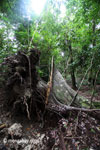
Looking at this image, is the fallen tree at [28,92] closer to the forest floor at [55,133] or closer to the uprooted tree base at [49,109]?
the uprooted tree base at [49,109]

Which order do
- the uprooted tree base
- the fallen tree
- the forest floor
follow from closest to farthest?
the forest floor, the uprooted tree base, the fallen tree

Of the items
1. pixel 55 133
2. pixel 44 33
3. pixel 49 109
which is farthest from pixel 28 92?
pixel 44 33

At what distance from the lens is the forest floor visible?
1.58m

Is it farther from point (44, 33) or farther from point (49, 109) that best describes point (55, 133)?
point (44, 33)

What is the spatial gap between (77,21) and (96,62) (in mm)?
4312

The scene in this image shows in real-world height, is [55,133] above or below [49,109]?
below

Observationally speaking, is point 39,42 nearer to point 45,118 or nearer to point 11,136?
point 45,118

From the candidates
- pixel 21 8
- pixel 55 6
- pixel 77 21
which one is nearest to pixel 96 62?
pixel 55 6

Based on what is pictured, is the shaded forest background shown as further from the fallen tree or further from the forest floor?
the forest floor

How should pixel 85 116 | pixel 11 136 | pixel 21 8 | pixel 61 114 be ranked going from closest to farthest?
pixel 11 136 → pixel 85 116 → pixel 61 114 → pixel 21 8

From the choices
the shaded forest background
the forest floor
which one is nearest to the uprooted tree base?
the forest floor

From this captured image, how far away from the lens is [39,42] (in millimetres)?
4273

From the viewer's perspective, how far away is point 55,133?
1.96 metres

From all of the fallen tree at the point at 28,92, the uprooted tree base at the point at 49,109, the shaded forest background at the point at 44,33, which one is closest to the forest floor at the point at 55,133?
the uprooted tree base at the point at 49,109
